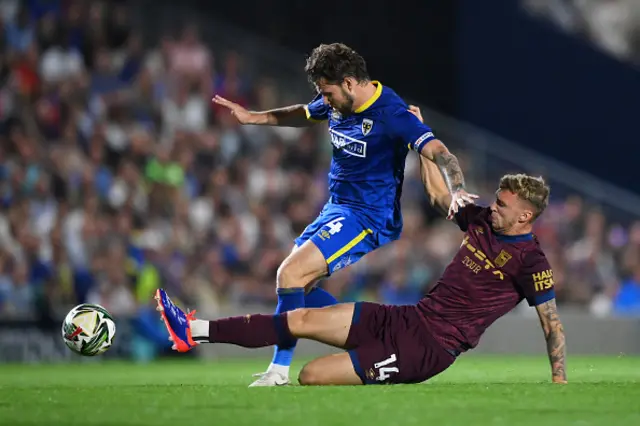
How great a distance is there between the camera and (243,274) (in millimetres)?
15570

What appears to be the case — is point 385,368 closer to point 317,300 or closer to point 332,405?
point 317,300

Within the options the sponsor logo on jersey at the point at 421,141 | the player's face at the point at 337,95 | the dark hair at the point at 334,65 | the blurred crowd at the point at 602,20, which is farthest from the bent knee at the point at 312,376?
the blurred crowd at the point at 602,20

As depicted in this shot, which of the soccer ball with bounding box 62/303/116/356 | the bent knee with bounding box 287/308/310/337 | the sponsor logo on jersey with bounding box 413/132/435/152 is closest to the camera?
the bent knee with bounding box 287/308/310/337

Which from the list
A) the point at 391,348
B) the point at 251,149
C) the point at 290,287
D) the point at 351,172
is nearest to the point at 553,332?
the point at 391,348

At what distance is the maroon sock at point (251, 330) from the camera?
7.48 metres

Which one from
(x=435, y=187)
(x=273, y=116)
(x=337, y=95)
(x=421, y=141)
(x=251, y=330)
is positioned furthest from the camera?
(x=273, y=116)

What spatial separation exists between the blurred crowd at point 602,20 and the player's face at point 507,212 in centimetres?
1286

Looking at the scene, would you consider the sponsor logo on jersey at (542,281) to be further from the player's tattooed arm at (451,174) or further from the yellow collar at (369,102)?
the yellow collar at (369,102)

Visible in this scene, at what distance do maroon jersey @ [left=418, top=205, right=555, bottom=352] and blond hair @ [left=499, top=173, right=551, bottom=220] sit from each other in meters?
0.23

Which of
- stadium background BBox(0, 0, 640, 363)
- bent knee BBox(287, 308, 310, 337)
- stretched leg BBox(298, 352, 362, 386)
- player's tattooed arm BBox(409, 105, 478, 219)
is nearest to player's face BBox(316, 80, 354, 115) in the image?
player's tattooed arm BBox(409, 105, 478, 219)

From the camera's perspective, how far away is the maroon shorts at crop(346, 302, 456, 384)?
7.68 meters

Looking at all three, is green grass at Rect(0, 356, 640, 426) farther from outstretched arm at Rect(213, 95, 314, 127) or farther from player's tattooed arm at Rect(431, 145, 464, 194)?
outstretched arm at Rect(213, 95, 314, 127)

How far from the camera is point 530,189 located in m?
7.64

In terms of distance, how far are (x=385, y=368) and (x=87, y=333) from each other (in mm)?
2115
